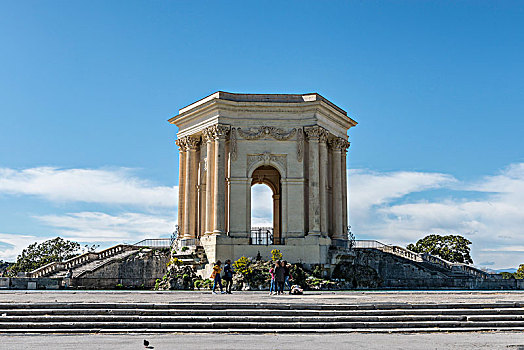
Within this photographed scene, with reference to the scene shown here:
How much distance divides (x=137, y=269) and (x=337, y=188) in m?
16.8

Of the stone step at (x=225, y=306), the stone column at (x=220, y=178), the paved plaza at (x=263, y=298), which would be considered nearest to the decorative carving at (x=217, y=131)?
the stone column at (x=220, y=178)

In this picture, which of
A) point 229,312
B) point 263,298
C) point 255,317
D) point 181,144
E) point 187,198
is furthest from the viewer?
point 181,144

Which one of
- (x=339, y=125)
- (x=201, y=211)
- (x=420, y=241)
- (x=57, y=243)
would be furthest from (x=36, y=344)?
(x=420, y=241)

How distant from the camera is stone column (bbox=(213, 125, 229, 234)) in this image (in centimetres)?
4450

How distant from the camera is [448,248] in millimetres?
77250

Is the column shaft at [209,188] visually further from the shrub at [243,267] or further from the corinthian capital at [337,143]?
the corinthian capital at [337,143]

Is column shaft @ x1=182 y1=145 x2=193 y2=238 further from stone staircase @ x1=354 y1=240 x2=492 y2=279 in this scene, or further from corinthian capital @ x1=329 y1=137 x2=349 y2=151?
stone staircase @ x1=354 y1=240 x2=492 y2=279

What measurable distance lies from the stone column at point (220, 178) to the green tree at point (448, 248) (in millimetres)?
37736

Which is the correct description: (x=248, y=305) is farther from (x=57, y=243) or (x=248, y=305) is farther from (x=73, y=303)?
(x=57, y=243)

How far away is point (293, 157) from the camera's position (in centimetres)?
4572

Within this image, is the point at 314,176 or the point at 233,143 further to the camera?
the point at 314,176

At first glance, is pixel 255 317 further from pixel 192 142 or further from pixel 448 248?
pixel 448 248

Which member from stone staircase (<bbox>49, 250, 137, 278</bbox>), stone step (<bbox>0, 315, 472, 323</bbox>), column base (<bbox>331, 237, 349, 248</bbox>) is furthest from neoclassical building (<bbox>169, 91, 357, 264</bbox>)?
stone step (<bbox>0, 315, 472, 323</bbox>)

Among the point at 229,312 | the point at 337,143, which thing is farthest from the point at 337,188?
the point at 229,312
